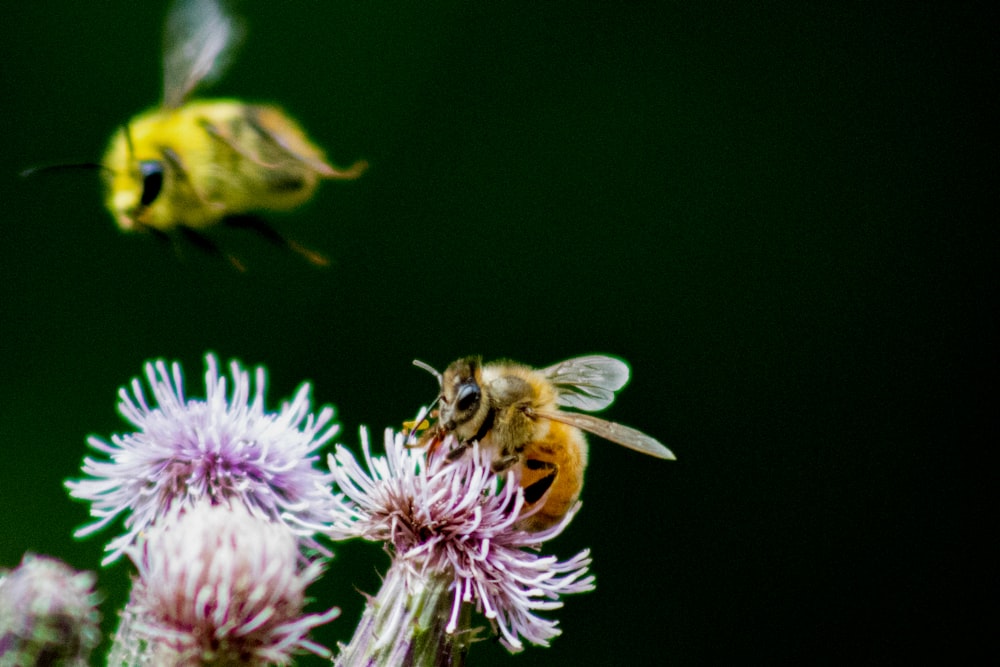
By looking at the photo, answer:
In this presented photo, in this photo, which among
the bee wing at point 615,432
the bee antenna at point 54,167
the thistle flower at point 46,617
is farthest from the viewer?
the bee antenna at point 54,167

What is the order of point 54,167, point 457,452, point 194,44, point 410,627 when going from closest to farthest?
point 410,627 → point 457,452 → point 54,167 → point 194,44

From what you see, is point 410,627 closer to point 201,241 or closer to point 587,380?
point 587,380

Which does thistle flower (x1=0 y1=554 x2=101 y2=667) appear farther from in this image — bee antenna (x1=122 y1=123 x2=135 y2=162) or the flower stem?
bee antenna (x1=122 y1=123 x2=135 y2=162)

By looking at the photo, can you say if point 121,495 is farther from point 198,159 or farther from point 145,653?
point 198,159

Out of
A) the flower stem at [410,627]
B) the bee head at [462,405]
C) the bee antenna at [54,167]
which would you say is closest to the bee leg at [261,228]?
the bee antenna at [54,167]

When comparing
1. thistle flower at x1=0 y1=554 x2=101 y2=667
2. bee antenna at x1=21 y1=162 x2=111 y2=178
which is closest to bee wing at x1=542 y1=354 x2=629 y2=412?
bee antenna at x1=21 y1=162 x2=111 y2=178

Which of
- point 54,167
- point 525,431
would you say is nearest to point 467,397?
point 525,431

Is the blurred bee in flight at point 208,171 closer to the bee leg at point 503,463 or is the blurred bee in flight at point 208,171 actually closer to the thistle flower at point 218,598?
the bee leg at point 503,463
